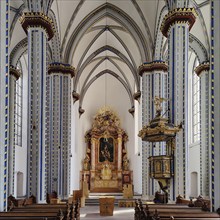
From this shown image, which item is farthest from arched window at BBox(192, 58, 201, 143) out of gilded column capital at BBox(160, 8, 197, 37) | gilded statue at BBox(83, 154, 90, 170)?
gilded statue at BBox(83, 154, 90, 170)

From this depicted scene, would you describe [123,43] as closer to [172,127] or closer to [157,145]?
[157,145]

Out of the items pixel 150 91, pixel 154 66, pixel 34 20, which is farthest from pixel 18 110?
pixel 34 20

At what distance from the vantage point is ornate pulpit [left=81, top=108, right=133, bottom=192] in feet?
104

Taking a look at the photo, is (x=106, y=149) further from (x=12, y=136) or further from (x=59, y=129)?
(x=12, y=136)

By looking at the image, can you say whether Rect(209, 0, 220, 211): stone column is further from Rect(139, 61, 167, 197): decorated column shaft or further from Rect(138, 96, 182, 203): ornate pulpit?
Rect(139, 61, 167, 197): decorated column shaft

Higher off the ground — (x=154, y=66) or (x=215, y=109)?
(x=154, y=66)

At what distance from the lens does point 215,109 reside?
8.40m

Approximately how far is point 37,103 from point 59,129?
604cm

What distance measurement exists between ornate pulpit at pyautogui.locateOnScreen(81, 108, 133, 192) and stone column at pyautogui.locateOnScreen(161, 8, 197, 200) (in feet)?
→ 59.9

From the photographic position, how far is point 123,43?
2525cm

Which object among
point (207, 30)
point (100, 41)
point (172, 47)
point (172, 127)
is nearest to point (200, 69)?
point (207, 30)

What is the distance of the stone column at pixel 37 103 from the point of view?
13.6 meters

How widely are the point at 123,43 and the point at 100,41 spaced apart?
1772mm

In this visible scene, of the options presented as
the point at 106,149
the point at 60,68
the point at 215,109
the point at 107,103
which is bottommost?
the point at 106,149
